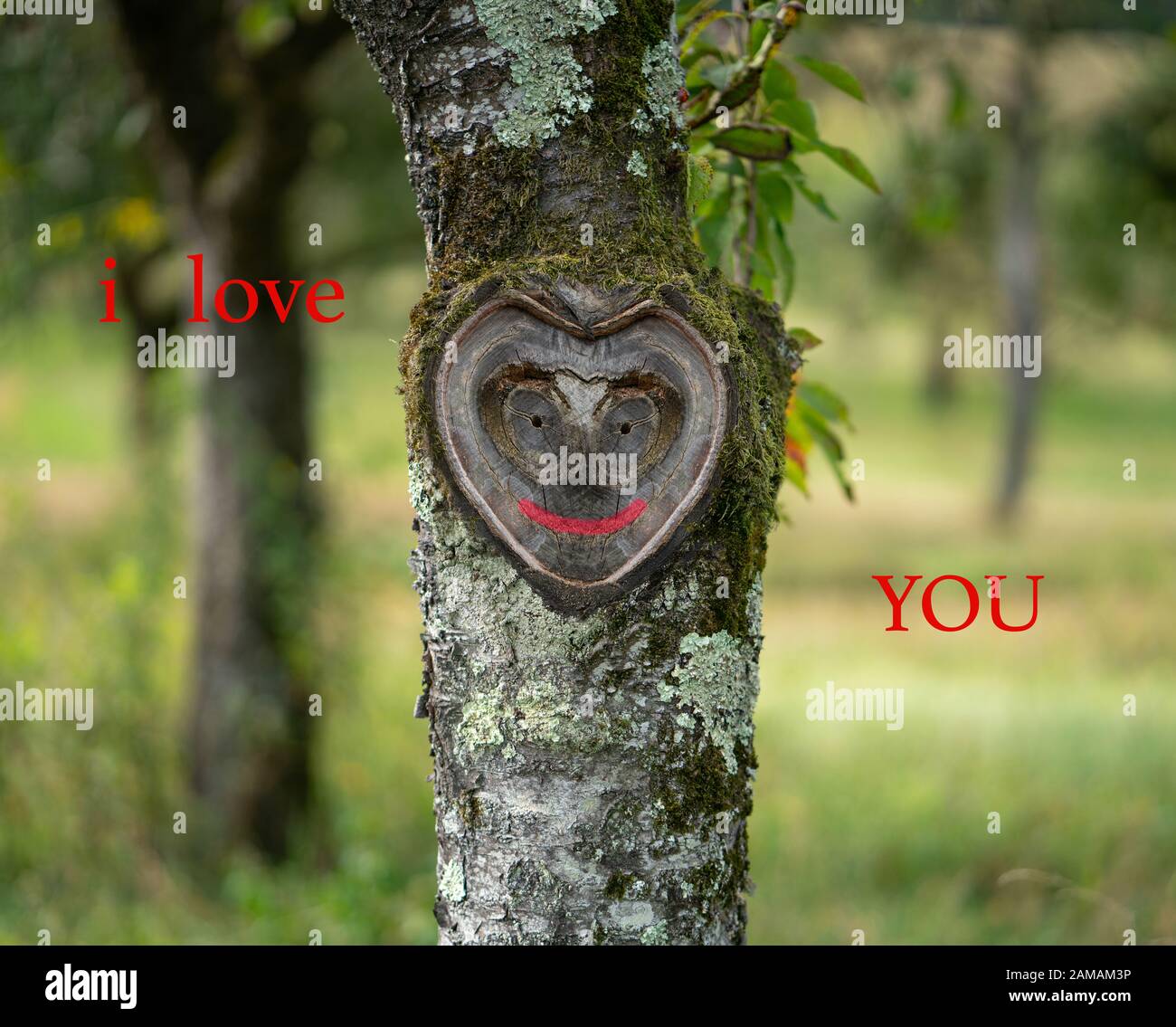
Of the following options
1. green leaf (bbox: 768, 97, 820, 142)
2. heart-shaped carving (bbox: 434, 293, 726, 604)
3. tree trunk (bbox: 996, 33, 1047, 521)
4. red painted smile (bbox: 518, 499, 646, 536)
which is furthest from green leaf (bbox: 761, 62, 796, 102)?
tree trunk (bbox: 996, 33, 1047, 521)

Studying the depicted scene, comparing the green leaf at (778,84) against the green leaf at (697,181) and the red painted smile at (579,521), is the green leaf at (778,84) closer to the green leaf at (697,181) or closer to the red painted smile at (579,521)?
the green leaf at (697,181)

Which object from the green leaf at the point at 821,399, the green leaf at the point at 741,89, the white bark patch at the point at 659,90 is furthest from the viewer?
the green leaf at the point at 821,399

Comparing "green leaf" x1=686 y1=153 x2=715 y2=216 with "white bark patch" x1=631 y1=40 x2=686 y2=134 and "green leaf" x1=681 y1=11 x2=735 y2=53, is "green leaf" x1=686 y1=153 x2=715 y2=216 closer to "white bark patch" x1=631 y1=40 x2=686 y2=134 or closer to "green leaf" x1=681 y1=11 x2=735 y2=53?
"white bark patch" x1=631 y1=40 x2=686 y2=134

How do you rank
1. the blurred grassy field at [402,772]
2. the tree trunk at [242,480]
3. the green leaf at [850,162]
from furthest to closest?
the tree trunk at [242,480] < the blurred grassy field at [402,772] < the green leaf at [850,162]

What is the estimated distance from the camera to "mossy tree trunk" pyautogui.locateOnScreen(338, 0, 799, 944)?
1.40 metres

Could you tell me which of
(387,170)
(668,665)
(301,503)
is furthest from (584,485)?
(387,170)

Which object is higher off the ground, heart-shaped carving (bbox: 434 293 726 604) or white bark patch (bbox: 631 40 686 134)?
white bark patch (bbox: 631 40 686 134)

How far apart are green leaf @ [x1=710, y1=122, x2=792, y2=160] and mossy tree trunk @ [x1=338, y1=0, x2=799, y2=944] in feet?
1.12

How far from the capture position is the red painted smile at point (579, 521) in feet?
4.48

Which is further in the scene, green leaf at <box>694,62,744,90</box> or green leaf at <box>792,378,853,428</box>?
green leaf at <box>792,378,853,428</box>

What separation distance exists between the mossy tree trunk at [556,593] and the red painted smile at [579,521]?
5cm

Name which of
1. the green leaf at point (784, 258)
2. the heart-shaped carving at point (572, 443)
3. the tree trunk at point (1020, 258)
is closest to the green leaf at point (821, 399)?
the green leaf at point (784, 258)

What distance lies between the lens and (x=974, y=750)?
5586 millimetres
